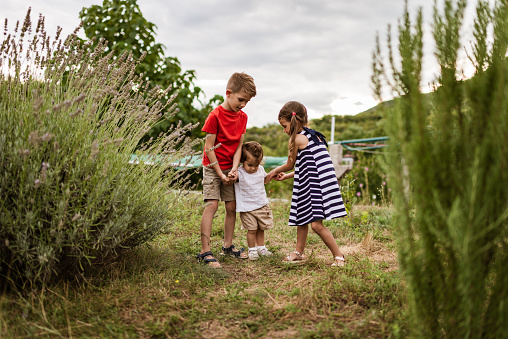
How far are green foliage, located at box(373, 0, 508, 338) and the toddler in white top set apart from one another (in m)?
2.42

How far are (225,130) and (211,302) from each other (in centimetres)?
181

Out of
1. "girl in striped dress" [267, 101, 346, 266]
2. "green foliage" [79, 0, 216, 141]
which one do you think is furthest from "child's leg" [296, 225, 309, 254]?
"green foliage" [79, 0, 216, 141]

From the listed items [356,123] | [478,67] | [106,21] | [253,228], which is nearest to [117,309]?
[253,228]

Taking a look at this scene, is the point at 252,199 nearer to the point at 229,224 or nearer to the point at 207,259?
the point at 229,224

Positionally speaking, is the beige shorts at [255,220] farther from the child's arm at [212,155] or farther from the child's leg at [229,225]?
the child's arm at [212,155]

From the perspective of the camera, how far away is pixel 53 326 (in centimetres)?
207

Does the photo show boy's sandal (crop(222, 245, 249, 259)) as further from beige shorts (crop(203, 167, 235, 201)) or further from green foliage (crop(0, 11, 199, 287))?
green foliage (crop(0, 11, 199, 287))

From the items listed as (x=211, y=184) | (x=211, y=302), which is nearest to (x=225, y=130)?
(x=211, y=184)

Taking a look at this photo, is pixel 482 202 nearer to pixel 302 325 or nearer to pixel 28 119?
pixel 302 325

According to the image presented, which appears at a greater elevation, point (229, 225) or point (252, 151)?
point (252, 151)

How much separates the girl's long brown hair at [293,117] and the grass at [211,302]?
1.18 metres

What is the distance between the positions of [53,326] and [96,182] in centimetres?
87

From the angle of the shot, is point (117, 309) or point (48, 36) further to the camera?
point (48, 36)

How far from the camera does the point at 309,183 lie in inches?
147
